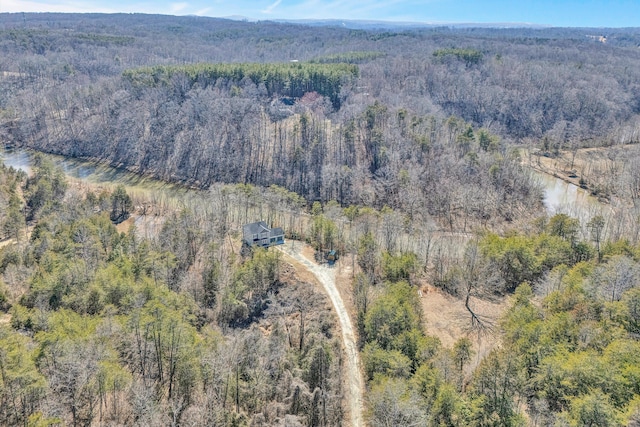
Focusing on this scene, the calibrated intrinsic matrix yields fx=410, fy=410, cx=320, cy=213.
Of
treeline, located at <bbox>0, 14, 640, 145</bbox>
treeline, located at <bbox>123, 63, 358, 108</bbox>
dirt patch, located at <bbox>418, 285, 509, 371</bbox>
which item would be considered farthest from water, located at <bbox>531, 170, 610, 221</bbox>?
treeline, located at <bbox>123, 63, 358, 108</bbox>

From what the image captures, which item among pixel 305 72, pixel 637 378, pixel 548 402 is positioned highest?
pixel 305 72

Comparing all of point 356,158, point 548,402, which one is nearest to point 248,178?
point 356,158

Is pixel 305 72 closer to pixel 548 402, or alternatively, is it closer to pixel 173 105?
pixel 173 105

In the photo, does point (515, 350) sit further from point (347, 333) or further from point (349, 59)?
point (349, 59)

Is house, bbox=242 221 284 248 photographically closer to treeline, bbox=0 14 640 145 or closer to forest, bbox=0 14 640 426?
forest, bbox=0 14 640 426

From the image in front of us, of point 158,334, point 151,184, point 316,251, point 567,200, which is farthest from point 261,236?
point 567,200
